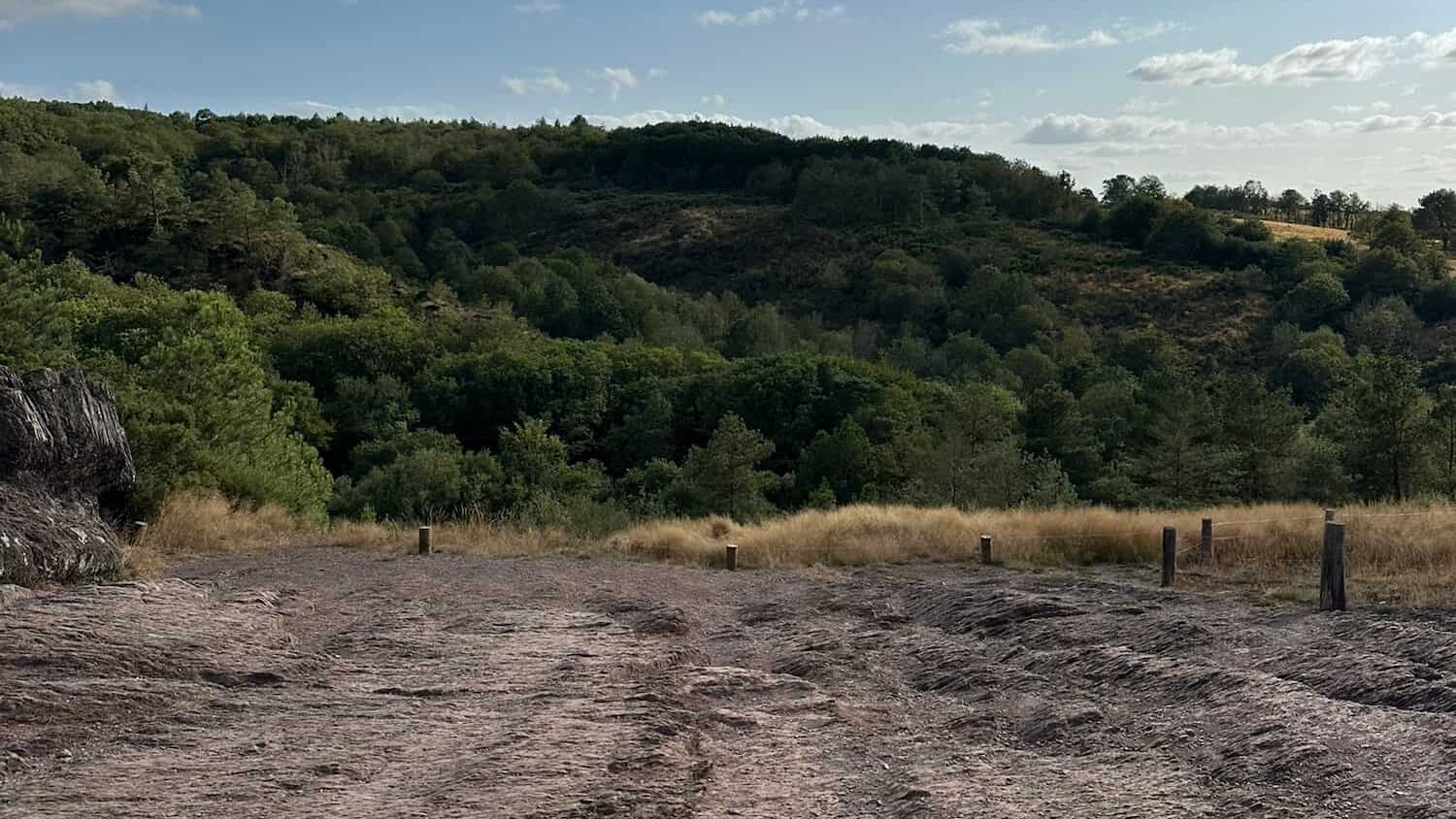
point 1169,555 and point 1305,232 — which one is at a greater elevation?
point 1305,232

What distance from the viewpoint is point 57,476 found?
13.8 meters

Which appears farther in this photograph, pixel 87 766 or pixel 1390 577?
pixel 1390 577

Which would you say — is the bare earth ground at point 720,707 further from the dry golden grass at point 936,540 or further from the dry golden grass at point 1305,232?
the dry golden grass at point 1305,232

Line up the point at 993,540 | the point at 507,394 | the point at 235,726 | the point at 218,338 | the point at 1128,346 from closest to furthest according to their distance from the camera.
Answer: the point at 235,726, the point at 993,540, the point at 218,338, the point at 507,394, the point at 1128,346

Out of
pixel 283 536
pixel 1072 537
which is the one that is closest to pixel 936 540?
pixel 1072 537

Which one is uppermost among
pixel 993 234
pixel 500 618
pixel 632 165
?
pixel 632 165

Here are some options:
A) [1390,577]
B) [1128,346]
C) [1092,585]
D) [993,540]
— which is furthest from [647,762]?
[1128,346]

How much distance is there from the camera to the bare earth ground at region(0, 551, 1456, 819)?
6336 millimetres

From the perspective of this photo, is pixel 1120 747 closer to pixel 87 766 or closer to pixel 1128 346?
pixel 87 766

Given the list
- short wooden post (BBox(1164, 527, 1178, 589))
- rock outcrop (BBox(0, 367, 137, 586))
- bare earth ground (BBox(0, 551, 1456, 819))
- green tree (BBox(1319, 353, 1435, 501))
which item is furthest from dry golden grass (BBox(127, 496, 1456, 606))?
green tree (BBox(1319, 353, 1435, 501))

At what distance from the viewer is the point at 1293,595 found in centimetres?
1174

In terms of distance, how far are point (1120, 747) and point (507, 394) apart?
5184 centimetres

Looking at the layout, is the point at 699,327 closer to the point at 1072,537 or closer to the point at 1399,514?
the point at 1072,537

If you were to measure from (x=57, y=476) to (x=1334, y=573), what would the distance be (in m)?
13.8
